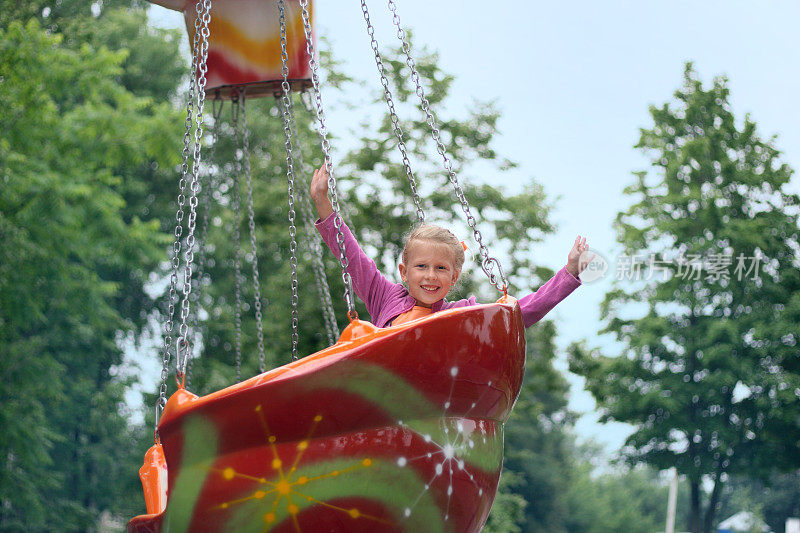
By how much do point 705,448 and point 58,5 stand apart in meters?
15.5

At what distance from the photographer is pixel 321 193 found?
2730 millimetres

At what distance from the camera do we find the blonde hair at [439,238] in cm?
264

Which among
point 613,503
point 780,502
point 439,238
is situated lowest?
point 613,503

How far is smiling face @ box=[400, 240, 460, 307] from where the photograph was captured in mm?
2639

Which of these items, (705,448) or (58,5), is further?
(58,5)

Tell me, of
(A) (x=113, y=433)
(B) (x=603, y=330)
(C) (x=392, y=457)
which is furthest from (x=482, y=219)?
(C) (x=392, y=457)

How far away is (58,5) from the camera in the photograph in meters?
17.8

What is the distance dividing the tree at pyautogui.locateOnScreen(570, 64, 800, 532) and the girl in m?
13.5

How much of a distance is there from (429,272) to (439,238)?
11 centimetres

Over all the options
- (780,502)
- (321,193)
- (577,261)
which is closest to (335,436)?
Answer: (321,193)

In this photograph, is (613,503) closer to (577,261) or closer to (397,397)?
(577,261)

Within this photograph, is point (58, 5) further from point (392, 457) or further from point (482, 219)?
point (392, 457)

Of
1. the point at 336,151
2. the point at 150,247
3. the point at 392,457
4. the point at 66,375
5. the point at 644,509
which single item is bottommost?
the point at 644,509

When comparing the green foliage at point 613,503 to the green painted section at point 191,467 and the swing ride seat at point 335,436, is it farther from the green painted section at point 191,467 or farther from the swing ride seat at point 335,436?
the green painted section at point 191,467
